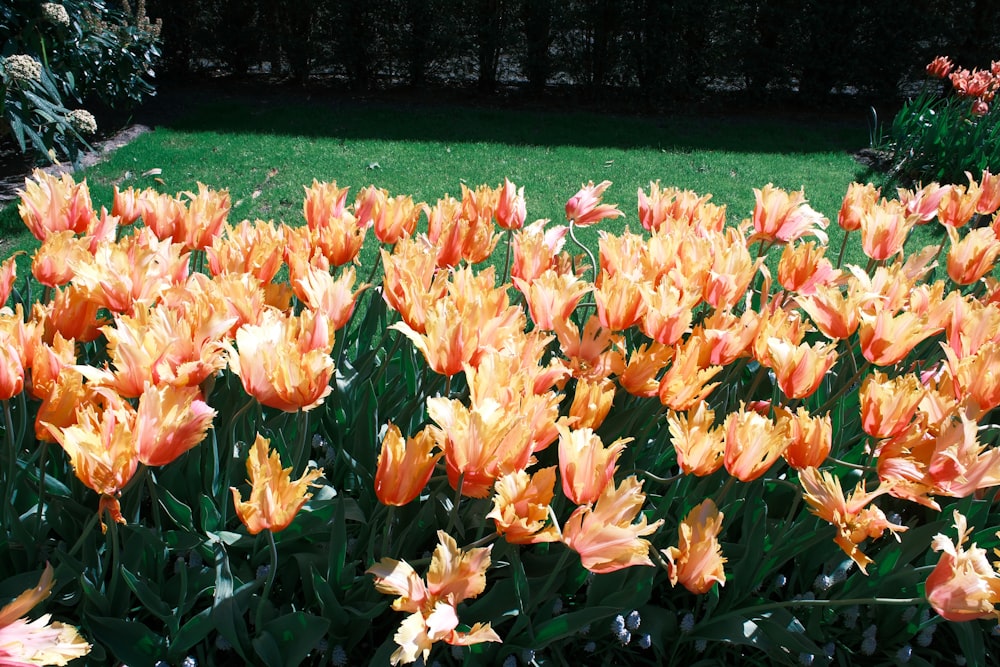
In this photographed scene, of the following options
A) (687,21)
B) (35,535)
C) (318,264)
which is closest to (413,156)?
Result: (687,21)

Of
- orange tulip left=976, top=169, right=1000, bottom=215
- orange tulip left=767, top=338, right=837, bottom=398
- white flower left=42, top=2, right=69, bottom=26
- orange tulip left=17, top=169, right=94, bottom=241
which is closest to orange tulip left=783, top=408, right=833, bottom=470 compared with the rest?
orange tulip left=767, top=338, right=837, bottom=398

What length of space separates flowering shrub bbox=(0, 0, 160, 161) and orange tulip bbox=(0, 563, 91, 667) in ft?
11.1

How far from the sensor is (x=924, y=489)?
134cm

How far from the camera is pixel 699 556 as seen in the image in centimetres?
130

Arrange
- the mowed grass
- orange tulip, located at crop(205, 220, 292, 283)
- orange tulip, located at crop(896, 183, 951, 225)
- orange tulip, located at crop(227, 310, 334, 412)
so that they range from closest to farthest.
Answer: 1. orange tulip, located at crop(227, 310, 334, 412)
2. orange tulip, located at crop(205, 220, 292, 283)
3. orange tulip, located at crop(896, 183, 951, 225)
4. the mowed grass

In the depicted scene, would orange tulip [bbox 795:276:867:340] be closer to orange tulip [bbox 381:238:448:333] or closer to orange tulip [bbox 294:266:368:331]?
orange tulip [bbox 381:238:448:333]

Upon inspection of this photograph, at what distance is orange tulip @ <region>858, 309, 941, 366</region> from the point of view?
153cm

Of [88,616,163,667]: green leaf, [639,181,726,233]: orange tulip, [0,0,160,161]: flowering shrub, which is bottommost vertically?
[88,616,163,667]: green leaf

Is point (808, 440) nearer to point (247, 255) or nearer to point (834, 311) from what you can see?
point (834, 311)

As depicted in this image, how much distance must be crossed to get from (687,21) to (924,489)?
352 inches

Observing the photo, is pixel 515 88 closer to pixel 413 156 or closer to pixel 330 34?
pixel 330 34

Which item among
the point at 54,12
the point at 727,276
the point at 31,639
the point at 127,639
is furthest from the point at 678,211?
the point at 54,12

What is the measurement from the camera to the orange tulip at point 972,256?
1984mm

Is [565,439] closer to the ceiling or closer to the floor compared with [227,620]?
closer to the ceiling
